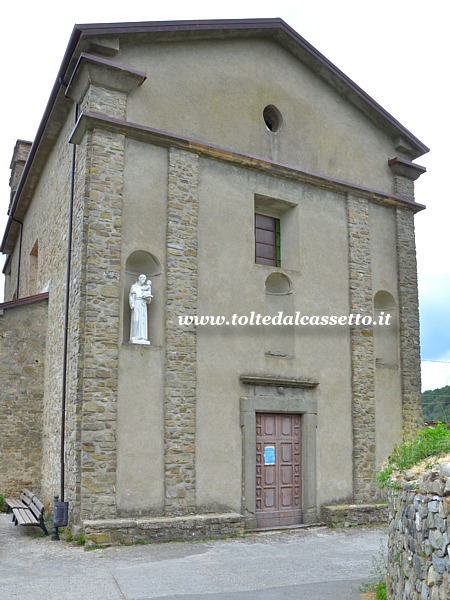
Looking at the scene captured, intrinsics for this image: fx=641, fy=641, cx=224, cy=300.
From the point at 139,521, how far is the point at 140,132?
690 centimetres

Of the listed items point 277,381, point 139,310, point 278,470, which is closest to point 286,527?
point 278,470

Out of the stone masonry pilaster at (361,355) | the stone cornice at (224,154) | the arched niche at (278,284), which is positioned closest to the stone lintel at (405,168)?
the stone cornice at (224,154)

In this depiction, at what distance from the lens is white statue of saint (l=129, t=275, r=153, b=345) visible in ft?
37.3

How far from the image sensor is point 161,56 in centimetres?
1267

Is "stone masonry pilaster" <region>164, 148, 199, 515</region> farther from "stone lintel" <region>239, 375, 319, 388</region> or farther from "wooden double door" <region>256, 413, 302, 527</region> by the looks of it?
"wooden double door" <region>256, 413, 302, 527</region>

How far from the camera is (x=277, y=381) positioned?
12.7 m

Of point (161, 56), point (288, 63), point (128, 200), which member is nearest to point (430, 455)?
point (128, 200)

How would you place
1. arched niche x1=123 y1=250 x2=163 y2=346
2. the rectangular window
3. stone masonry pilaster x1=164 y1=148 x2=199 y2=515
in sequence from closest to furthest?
stone masonry pilaster x1=164 y1=148 x2=199 y2=515, arched niche x1=123 y1=250 x2=163 y2=346, the rectangular window

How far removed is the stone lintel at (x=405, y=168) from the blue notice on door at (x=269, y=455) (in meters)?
7.64

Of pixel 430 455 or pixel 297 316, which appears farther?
pixel 297 316

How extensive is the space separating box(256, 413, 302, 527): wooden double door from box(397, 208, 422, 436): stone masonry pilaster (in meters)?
3.07

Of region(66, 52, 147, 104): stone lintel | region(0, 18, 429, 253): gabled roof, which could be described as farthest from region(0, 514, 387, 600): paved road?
region(0, 18, 429, 253): gabled roof

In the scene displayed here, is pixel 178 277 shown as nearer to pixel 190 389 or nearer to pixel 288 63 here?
pixel 190 389

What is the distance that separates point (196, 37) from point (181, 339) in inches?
245
